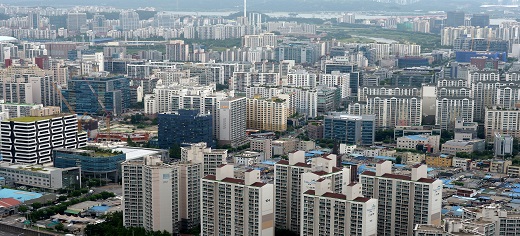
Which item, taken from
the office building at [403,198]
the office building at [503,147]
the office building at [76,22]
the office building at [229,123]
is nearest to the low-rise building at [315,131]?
the office building at [229,123]

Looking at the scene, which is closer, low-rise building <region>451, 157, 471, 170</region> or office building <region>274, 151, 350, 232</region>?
office building <region>274, 151, 350, 232</region>

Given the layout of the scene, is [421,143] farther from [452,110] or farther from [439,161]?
[452,110]

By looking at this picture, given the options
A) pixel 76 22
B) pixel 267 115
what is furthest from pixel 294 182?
pixel 76 22

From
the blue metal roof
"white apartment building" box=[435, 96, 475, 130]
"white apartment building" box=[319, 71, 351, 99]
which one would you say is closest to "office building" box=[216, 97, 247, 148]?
"white apartment building" box=[435, 96, 475, 130]

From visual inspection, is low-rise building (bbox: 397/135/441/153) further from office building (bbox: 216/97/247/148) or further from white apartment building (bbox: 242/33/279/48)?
white apartment building (bbox: 242/33/279/48)

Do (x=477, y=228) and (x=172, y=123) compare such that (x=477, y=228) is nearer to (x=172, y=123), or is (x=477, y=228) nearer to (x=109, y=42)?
(x=172, y=123)
